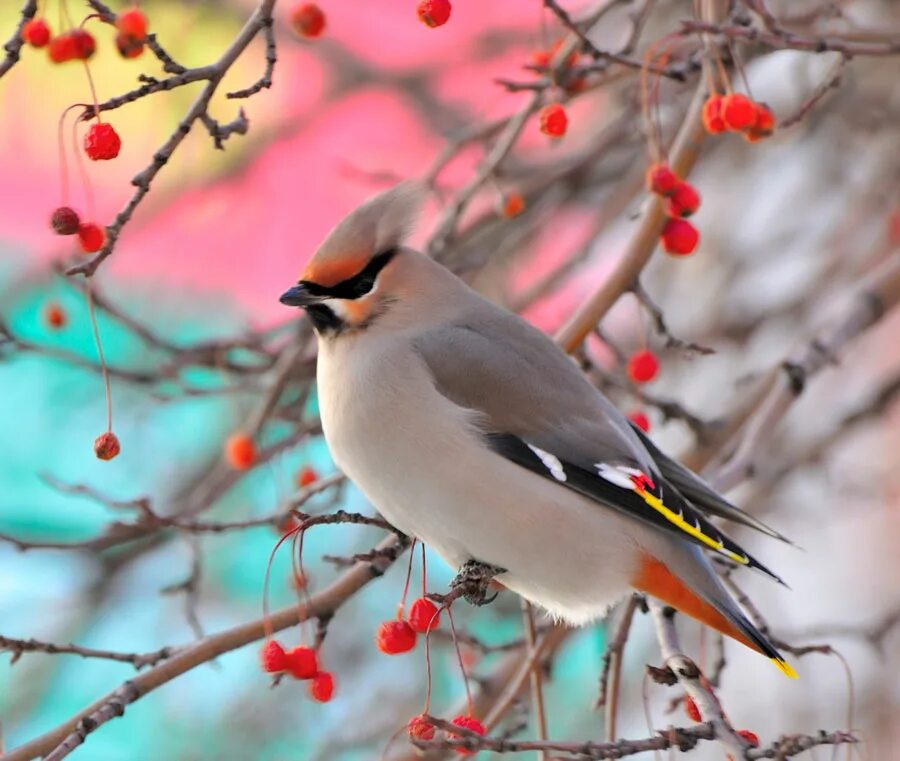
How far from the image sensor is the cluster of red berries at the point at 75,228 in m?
1.64

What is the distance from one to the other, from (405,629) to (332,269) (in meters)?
0.55

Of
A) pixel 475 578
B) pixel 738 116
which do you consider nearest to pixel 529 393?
pixel 475 578

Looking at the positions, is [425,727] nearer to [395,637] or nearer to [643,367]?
[395,637]

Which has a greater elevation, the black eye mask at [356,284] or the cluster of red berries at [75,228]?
the cluster of red berries at [75,228]

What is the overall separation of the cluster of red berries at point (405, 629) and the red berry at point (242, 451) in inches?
23.3

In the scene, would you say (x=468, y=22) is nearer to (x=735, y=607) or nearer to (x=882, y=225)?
(x=882, y=225)

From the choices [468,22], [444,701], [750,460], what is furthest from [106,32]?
[750,460]

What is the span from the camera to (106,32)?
156 inches

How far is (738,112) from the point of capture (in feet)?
6.33

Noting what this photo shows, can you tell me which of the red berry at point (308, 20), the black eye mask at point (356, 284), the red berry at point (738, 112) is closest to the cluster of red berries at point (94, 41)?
the red berry at point (308, 20)

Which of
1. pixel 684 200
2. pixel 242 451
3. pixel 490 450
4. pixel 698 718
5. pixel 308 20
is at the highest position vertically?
pixel 308 20

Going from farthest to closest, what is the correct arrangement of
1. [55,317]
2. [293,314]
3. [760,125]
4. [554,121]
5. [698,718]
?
[293,314], [55,317], [554,121], [760,125], [698,718]

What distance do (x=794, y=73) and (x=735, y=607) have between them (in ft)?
5.76

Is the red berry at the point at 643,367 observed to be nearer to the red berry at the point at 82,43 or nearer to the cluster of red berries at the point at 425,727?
the cluster of red berries at the point at 425,727
